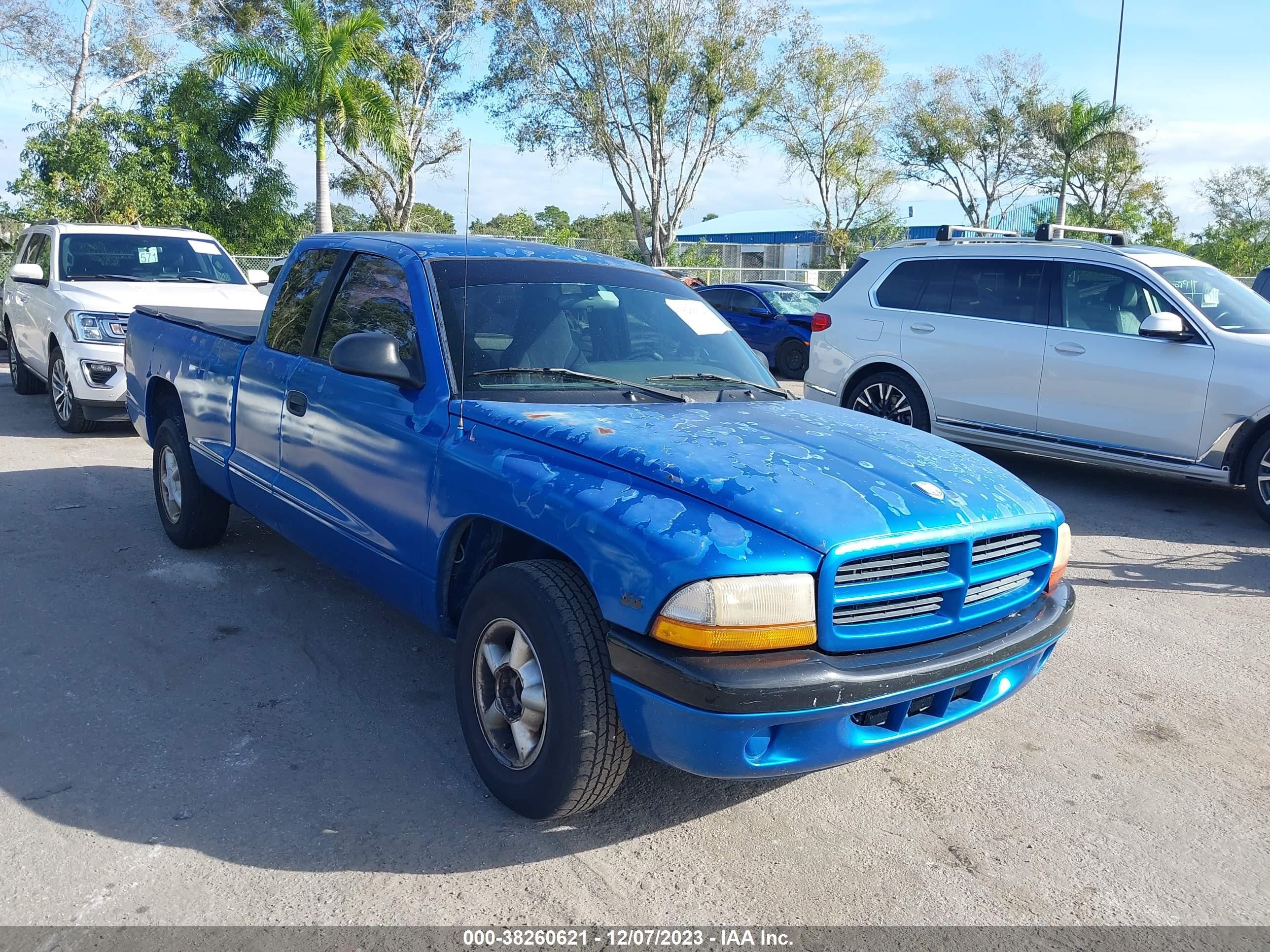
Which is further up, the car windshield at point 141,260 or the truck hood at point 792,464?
the car windshield at point 141,260

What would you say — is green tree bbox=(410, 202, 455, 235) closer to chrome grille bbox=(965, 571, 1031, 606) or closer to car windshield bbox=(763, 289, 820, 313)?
car windshield bbox=(763, 289, 820, 313)

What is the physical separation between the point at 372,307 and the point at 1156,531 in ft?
18.1

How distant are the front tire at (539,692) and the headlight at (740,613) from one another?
0.29m

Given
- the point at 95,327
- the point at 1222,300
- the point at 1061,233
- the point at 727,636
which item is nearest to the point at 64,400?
the point at 95,327

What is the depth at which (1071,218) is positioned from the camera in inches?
1581

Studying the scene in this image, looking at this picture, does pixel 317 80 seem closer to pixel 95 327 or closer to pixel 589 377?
pixel 95 327

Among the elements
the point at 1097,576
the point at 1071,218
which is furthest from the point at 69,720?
the point at 1071,218

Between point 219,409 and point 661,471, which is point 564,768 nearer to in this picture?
point 661,471

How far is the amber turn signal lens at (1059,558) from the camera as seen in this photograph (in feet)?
11.5

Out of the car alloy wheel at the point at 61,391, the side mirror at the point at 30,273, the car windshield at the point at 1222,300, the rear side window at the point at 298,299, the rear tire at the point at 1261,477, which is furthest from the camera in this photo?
the side mirror at the point at 30,273

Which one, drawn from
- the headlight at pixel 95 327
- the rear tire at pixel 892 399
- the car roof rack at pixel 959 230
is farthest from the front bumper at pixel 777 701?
the headlight at pixel 95 327

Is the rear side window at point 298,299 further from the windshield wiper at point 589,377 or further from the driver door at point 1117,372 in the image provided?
the driver door at point 1117,372

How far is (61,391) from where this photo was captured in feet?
30.9

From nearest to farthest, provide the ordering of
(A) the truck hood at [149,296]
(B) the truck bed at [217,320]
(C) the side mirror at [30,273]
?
(B) the truck bed at [217,320]
(A) the truck hood at [149,296]
(C) the side mirror at [30,273]
